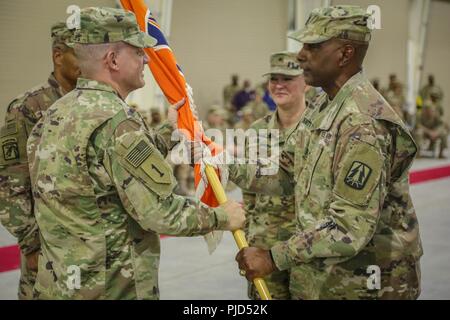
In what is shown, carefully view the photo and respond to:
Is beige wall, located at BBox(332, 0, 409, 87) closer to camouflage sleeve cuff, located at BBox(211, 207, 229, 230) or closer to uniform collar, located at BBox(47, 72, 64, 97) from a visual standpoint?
uniform collar, located at BBox(47, 72, 64, 97)

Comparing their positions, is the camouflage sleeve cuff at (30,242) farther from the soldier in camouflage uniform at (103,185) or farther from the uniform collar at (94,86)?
the uniform collar at (94,86)

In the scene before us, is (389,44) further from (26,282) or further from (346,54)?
(346,54)

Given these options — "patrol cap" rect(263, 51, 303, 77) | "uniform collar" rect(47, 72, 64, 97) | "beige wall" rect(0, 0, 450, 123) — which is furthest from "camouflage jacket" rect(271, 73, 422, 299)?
"beige wall" rect(0, 0, 450, 123)

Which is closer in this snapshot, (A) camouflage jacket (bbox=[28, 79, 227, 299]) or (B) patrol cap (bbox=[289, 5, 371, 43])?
(A) camouflage jacket (bbox=[28, 79, 227, 299])

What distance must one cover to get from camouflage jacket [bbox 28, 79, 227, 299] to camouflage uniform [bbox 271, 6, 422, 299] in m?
0.44

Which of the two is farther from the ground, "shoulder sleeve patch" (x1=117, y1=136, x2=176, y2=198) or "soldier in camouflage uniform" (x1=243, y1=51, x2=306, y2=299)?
"shoulder sleeve patch" (x1=117, y1=136, x2=176, y2=198)

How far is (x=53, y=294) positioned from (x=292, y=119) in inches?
81.4

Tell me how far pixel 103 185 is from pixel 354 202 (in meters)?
0.90

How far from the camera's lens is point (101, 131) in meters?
2.62

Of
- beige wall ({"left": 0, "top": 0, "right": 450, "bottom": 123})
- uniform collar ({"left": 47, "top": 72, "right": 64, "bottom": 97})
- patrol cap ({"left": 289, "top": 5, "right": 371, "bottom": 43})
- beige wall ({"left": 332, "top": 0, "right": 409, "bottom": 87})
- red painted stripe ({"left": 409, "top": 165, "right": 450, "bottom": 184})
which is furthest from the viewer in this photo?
beige wall ({"left": 332, "top": 0, "right": 409, "bottom": 87})

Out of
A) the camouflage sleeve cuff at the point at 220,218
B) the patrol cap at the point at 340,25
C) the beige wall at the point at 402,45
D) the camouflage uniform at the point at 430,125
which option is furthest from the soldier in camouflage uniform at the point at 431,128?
the camouflage sleeve cuff at the point at 220,218

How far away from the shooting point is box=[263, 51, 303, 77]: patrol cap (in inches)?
178

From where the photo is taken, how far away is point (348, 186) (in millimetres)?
2686
